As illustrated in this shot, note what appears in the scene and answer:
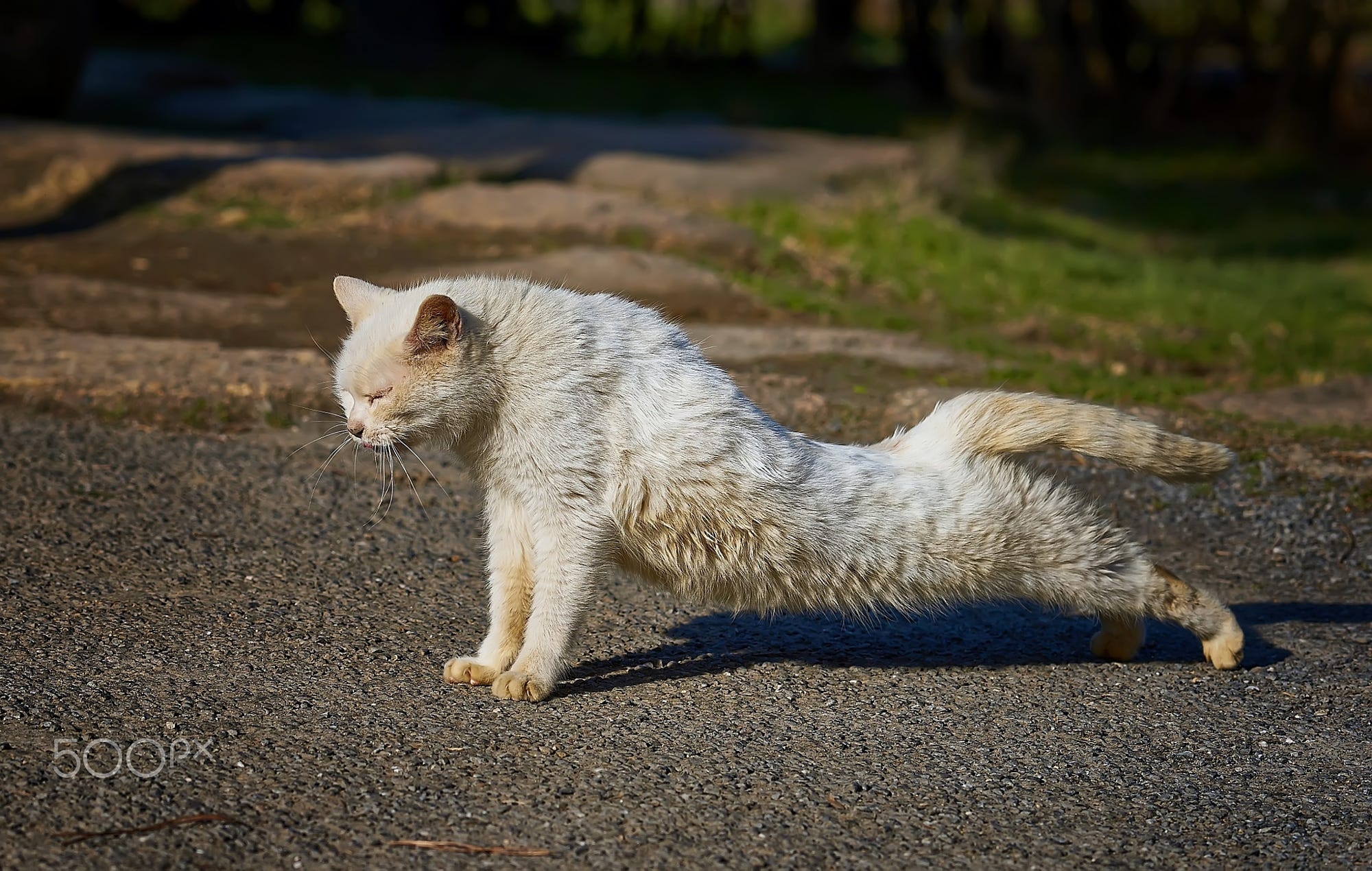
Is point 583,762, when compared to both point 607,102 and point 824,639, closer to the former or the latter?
point 824,639

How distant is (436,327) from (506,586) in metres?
0.82

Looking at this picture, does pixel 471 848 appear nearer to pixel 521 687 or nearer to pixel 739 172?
pixel 521 687

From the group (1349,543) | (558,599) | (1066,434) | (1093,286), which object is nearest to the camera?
(558,599)

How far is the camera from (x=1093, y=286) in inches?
380

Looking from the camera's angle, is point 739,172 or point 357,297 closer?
point 357,297

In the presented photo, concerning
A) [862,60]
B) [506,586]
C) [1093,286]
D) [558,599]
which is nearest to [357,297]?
[506,586]

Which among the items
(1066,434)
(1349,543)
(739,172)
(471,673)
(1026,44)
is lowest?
(471,673)

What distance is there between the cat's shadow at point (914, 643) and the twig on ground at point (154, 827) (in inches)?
46.0

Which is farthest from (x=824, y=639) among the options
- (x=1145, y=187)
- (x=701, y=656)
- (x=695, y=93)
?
(x=695, y=93)

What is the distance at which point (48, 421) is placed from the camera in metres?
6.00

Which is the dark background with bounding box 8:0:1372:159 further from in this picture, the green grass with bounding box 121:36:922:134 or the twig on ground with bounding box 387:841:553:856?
the twig on ground with bounding box 387:841:553:856

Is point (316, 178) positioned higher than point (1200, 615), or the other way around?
point (1200, 615)

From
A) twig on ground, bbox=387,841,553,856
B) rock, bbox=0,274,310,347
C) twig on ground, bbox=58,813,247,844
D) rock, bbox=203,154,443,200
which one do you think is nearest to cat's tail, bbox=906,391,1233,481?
twig on ground, bbox=387,841,553,856

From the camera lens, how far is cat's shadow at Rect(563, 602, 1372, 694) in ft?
14.1
